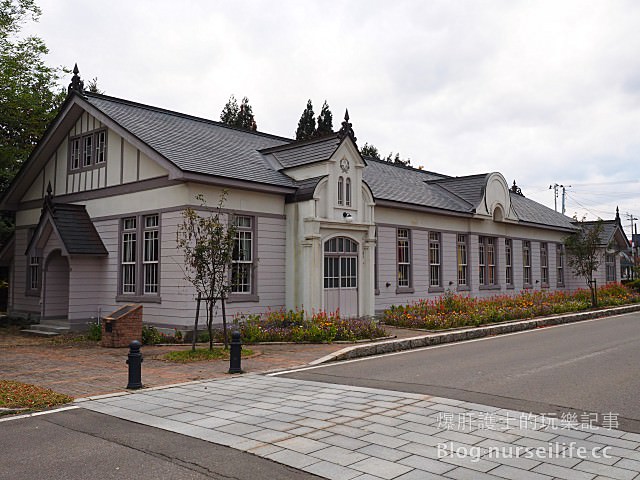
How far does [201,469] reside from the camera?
5543 mm

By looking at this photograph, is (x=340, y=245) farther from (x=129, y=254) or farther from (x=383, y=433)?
(x=383, y=433)

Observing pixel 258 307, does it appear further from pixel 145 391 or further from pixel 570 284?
pixel 570 284

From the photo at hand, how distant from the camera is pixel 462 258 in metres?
25.7

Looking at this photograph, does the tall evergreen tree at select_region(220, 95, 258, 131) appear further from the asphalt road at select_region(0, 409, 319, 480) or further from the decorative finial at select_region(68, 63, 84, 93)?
the asphalt road at select_region(0, 409, 319, 480)

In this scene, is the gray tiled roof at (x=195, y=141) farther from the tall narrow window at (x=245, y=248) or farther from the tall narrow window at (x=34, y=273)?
the tall narrow window at (x=34, y=273)

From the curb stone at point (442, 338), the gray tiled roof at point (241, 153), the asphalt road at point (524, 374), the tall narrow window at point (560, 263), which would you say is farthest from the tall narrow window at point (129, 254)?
the tall narrow window at point (560, 263)

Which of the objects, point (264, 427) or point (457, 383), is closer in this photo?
point (264, 427)

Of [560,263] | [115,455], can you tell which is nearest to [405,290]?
[560,263]

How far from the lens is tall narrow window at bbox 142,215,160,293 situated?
16.8m

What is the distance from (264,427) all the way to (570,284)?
1210 inches

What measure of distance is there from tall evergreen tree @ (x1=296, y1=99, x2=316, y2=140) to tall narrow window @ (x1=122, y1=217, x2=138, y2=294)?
3162 cm

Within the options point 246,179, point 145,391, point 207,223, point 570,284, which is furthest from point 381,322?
point 570,284

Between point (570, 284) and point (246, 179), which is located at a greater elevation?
point (246, 179)

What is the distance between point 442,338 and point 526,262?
16293mm
